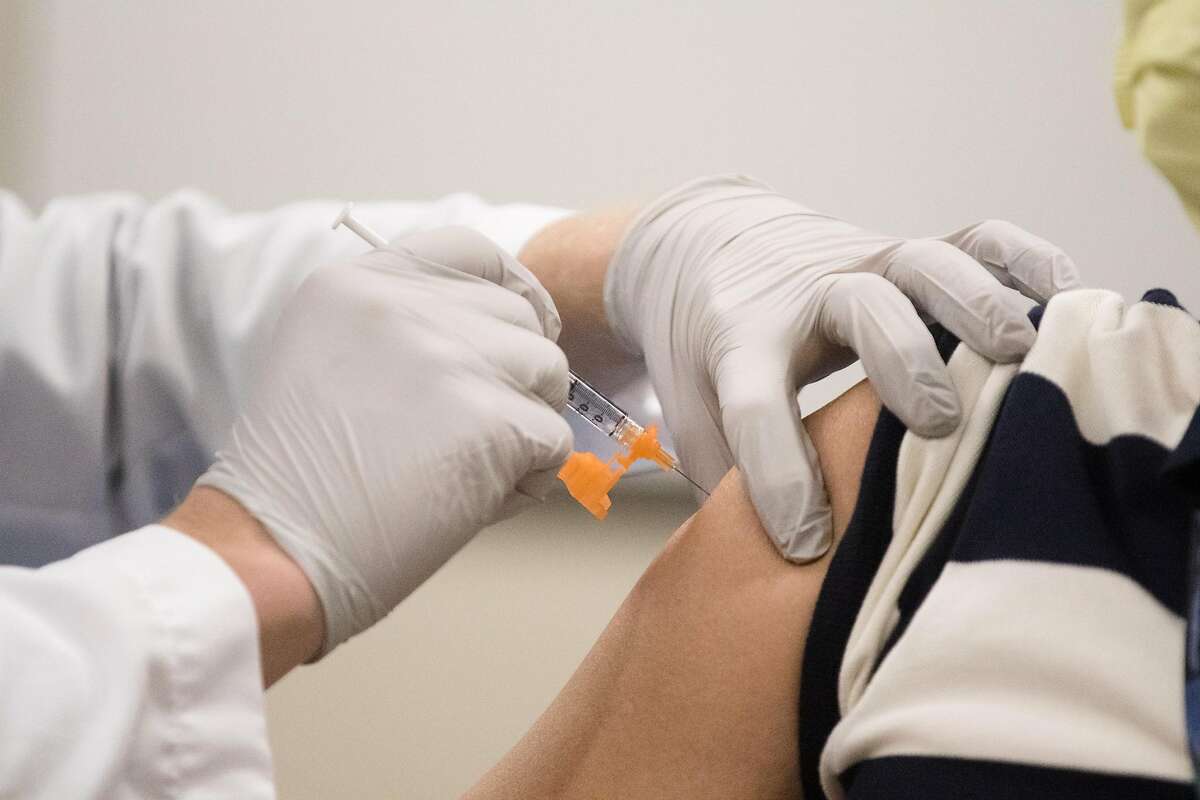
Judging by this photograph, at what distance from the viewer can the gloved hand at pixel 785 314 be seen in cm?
81

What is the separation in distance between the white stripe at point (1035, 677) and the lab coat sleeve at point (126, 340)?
0.87m

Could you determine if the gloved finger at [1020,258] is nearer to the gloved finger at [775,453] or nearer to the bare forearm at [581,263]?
the gloved finger at [775,453]

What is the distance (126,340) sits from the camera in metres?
1.27

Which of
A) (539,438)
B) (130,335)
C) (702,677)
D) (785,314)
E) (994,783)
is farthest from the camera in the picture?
(130,335)

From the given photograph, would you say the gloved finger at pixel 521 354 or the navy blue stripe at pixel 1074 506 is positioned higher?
the navy blue stripe at pixel 1074 506

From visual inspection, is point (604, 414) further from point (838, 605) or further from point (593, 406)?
point (838, 605)

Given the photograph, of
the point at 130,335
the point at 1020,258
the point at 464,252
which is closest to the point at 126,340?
the point at 130,335

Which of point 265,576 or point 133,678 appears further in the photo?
point 265,576

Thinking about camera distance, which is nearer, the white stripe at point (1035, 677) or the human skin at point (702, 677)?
the white stripe at point (1035, 677)

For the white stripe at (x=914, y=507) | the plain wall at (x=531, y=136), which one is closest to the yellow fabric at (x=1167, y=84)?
the white stripe at (x=914, y=507)

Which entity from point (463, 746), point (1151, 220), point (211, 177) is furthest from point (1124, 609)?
point (211, 177)

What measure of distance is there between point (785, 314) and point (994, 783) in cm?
55

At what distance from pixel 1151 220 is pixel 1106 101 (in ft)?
0.72

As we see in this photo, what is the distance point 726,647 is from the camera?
780 mm
